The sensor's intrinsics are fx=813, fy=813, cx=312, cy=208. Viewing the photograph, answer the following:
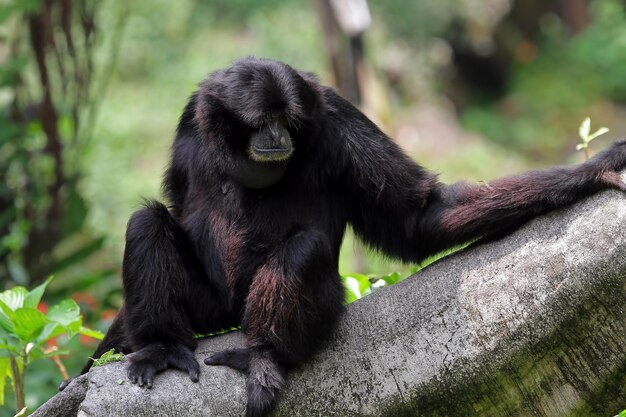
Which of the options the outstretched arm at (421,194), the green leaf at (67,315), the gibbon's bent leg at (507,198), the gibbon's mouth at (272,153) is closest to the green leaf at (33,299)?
the green leaf at (67,315)

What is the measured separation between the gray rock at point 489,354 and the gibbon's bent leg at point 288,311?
0.10 metres

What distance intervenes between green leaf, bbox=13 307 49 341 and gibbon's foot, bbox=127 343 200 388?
0.70 m

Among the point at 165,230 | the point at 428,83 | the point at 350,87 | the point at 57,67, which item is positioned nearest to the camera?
the point at 165,230

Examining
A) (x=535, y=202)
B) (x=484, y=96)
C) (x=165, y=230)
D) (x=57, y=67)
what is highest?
(x=535, y=202)

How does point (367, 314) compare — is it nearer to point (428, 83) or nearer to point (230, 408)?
point (230, 408)

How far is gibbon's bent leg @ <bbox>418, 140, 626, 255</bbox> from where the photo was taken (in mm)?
4379

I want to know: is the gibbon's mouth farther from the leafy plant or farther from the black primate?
the leafy plant

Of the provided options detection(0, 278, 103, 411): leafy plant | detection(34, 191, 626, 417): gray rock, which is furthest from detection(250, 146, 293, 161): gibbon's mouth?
detection(0, 278, 103, 411): leafy plant

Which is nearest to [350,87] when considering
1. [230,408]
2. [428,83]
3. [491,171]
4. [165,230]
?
[491,171]

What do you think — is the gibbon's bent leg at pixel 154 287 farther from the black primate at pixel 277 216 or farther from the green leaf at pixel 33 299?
the green leaf at pixel 33 299

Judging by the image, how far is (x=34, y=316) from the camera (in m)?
4.80

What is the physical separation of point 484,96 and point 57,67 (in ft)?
42.4

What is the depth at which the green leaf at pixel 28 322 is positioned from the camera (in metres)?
4.79

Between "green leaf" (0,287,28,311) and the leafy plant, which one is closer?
the leafy plant
